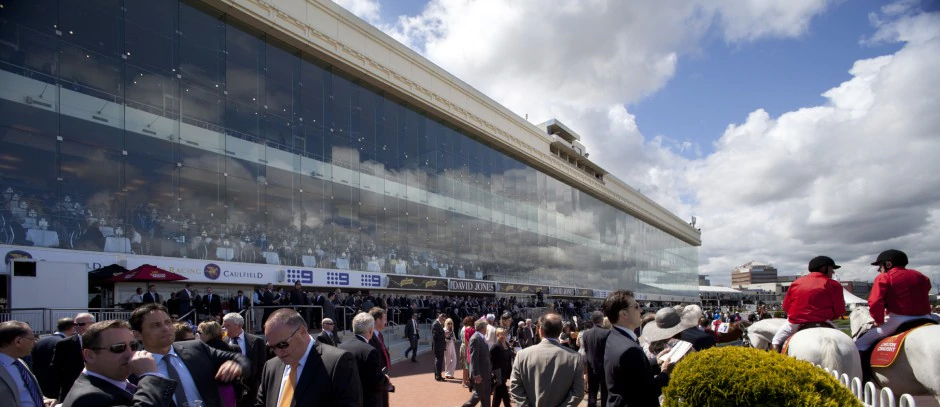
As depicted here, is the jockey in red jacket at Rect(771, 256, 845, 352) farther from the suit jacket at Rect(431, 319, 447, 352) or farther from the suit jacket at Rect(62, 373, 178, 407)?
the suit jacket at Rect(431, 319, 447, 352)

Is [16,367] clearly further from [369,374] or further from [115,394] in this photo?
[369,374]

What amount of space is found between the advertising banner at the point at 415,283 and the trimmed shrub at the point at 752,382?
24957mm

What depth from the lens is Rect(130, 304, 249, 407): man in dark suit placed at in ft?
12.9

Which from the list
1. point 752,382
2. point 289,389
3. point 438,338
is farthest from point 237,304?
point 752,382

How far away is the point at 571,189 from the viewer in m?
51.8

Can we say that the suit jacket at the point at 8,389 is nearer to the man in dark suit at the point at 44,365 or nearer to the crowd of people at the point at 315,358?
the crowd of people at the point at 315,358

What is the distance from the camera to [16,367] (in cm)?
445

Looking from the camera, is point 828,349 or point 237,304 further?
point 237,304

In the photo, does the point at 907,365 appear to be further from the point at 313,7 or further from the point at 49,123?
the point at 313,7

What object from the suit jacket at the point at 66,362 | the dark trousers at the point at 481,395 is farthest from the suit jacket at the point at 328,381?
the dark trousers at the point at 481,395

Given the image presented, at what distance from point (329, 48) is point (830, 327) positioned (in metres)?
23.1

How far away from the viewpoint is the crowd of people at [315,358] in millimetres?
3172

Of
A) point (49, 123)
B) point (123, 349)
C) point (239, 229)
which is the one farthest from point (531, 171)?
point (123, 349)

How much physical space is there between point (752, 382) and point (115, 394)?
361cm
